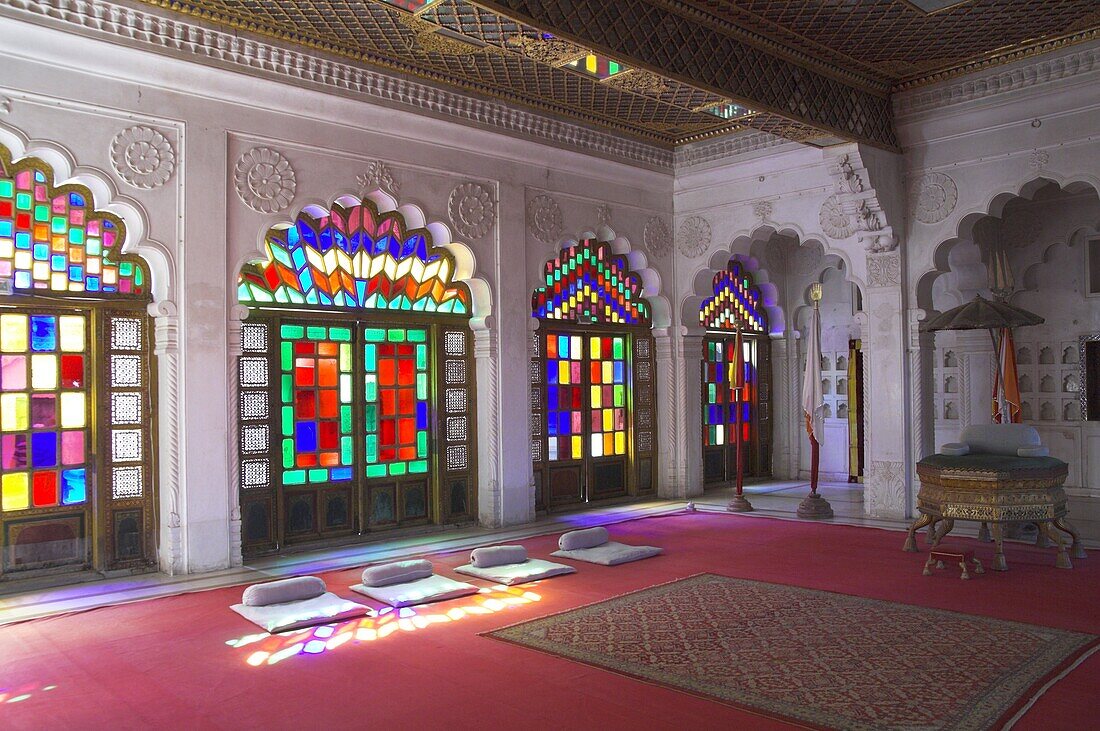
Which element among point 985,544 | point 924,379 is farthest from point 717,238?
point 985,544

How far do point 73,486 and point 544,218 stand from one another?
4.84 m

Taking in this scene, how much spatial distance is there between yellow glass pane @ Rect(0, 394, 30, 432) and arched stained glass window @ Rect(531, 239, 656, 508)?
178 inches

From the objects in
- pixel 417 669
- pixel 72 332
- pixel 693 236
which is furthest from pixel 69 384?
pixel 693 236

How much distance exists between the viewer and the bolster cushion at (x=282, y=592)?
5484mm

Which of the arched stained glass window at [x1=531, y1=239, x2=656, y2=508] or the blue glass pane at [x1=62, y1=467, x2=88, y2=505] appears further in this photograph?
the arched stained glass window at [x1=531, y1=239, x2=656, y2=508]

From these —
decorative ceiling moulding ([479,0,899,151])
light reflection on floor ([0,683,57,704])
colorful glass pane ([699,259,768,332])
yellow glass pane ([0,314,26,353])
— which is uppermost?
decorative ceiling moulding ([479,0,899,151])

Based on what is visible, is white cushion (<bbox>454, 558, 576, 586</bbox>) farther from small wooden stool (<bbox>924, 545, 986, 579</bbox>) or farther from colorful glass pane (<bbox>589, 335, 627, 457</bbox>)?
colorful glass pane (<bbox>589, 335, 627, 457</bbox>)

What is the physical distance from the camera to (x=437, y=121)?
805 cm

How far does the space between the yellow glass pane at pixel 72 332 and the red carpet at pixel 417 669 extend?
6.40 feet

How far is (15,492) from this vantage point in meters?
6.12

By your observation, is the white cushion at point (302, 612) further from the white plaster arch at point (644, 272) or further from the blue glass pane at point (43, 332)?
the white plaster arch at point (644, 272)

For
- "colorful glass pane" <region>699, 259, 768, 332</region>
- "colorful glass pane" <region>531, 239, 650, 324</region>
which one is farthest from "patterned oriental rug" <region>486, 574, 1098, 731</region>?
"colorful glass pane" <region>699, 259, 768, 332</region>

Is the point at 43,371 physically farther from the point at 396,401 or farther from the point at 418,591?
the point at 418,591

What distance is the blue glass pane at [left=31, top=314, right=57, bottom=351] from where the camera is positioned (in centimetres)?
624
